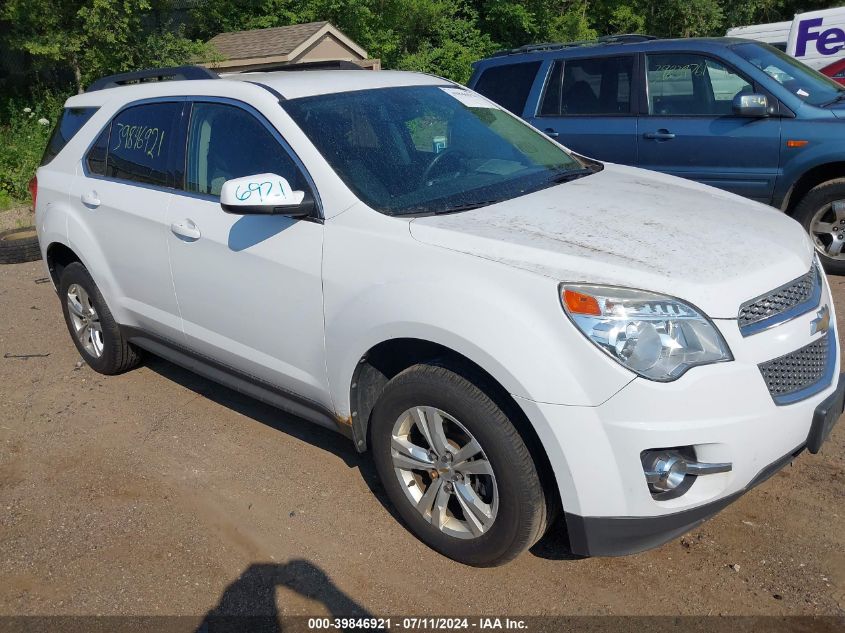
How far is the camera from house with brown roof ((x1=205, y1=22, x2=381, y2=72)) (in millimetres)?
16188

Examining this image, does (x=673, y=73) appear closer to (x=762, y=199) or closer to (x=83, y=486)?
(x=762, y=199)

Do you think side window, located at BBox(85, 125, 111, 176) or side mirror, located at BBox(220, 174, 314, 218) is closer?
side mirror, located at BBox(220, 174, 314, 218)

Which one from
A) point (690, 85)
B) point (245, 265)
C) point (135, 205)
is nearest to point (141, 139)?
point (135, 205)

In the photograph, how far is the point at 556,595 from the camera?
9.75ft

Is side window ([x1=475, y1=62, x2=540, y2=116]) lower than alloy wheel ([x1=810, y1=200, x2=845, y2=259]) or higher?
higher

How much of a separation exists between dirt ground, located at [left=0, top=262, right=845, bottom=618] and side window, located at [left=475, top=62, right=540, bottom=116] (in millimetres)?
4451

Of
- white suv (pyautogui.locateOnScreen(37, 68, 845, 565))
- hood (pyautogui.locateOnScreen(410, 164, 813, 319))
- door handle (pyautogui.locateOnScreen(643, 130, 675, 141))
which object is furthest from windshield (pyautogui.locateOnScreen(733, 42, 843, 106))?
hood (pyautogui.locateOnScreen(410, 164, 813, 319))

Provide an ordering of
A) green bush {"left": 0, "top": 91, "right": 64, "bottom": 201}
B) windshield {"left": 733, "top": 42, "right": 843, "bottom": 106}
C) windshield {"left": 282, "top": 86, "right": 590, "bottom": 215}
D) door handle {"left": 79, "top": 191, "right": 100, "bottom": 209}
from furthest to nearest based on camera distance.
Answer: green bush {"left": 0, "top": 91, "right": 64, "bottom": 201}
windshield {"left": 733, "top": 42, "right": 843, "bottom": 106}
door handle {"left": 79, "top": 191, "right": 100, "bottom": 209}
windshield {"left": 282, "top": 86, "right": 590, "bottom": 215}

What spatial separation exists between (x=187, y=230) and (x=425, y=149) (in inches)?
48.1

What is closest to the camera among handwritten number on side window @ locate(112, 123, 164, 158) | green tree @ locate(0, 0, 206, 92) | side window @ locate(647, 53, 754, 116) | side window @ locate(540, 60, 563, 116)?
handwritten number on side window @ locate(112, 123, 164, 158)

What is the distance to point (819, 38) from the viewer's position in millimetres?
11578

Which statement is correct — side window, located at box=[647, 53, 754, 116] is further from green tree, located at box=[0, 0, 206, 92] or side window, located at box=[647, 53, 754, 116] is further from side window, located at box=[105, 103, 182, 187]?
green tree, located at box=[0, 0, 206, 92]

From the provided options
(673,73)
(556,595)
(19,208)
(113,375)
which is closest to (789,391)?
(556,595)

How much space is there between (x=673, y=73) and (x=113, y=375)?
513cm
